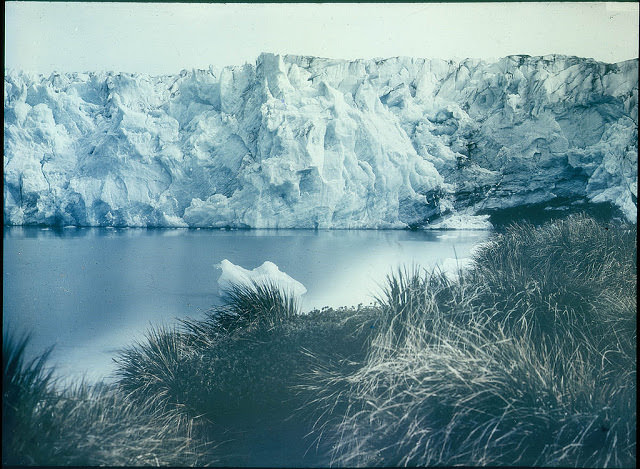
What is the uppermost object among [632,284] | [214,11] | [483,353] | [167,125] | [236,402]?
[214,11]

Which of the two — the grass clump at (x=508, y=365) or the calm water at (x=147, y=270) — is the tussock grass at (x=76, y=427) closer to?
the calm water at (x=147, y=270)

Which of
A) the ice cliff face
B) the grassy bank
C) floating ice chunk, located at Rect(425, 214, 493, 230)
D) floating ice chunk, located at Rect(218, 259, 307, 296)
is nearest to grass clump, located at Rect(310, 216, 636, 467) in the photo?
the grassy bank

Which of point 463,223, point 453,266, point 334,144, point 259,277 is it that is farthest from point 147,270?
point 463,223

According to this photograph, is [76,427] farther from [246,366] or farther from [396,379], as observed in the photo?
[396,379]

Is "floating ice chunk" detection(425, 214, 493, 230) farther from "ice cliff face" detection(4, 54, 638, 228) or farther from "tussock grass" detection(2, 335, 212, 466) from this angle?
"tussock grass" detection(2, 335, 212, 466)

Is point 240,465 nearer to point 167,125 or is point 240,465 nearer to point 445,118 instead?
point 167,125

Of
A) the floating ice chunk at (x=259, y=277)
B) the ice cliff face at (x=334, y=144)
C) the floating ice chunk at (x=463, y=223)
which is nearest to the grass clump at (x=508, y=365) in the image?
the floating ice chunk at (x=463, y=223)

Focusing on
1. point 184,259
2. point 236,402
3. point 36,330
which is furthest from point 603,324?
point 36,330
